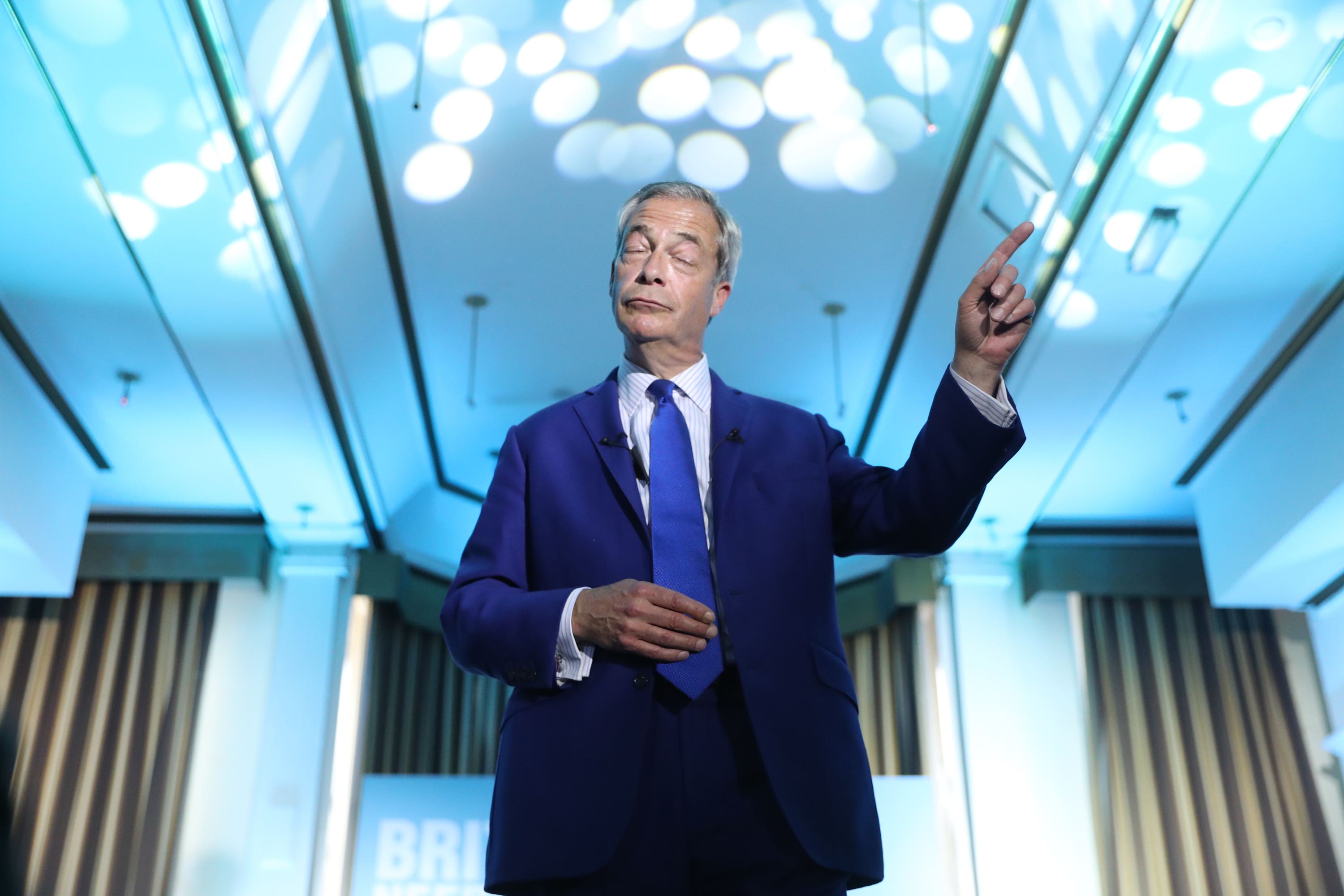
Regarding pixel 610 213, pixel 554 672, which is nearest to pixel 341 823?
pixel 610 213

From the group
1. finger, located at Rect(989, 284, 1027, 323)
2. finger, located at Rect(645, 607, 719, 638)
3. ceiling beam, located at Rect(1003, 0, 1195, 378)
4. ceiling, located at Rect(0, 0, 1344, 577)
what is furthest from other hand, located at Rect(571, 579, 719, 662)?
ceiling, located at Rect(0, 0, 1344, 577)

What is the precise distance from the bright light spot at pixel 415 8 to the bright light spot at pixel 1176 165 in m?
2.30

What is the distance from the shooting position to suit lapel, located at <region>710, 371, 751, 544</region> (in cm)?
117

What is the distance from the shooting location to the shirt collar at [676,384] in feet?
4.23

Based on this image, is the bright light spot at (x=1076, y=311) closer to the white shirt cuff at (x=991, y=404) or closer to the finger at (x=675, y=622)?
the white shirt cuff at (x=991, y=404)

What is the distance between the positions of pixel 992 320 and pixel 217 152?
10.7ft

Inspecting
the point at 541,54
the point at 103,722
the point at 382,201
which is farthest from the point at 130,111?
the point at 103,722

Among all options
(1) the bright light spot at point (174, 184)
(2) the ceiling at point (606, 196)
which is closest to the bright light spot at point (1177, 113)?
(2) the ceiling at point (606, 196)

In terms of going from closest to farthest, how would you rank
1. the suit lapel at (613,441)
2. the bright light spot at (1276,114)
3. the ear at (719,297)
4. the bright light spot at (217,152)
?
1. the suit lapel at (613,441)
2. the ear at (719,297)
3. the bright light spot at (1276,114)
4. the bright light spot at (217,152)

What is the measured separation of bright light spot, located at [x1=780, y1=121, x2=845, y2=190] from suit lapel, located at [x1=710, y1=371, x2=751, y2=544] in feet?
10.2

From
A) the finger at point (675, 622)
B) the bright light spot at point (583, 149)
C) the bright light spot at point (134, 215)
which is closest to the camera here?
the finger at point (675, 622)

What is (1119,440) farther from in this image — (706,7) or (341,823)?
(341,823)

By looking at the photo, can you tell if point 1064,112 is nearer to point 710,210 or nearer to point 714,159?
point 714,159

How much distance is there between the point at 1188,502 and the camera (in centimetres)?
628
